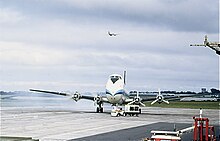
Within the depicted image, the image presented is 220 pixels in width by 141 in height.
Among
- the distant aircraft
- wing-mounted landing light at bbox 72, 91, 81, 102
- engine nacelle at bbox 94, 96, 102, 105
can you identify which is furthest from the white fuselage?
wing-mounted landing light at bbox 72, 91, 81, 102

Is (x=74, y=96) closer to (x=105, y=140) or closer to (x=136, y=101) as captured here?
(x=136, y=101)

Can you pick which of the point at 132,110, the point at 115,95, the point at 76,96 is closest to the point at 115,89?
the point at 115,95

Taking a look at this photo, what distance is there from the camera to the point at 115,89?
6462cm

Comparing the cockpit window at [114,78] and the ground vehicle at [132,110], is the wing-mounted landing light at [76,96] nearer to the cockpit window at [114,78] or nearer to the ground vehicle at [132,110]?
the cockpit window at [114,78]

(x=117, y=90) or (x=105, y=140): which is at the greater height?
(x=117, y=90)

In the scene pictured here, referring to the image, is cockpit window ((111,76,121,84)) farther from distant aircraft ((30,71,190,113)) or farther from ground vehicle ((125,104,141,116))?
ground vehicle ((125,104,141,116))

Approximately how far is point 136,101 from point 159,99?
4.36m

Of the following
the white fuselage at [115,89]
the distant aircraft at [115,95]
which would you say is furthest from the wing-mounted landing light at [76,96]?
the white fuselage at [115,89]

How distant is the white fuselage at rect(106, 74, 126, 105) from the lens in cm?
6469

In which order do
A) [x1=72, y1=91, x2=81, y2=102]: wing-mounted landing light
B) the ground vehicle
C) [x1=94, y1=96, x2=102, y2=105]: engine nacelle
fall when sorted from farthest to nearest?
1. [x1=72, y1=91, x2=81, y2=102]: wing-mounted landing light
2. [x1=94, y1=96, x2=102, y2=105]: engine nacelle
3. the ground vehicle

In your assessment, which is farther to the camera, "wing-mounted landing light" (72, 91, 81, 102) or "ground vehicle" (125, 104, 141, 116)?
"wing-mounted landing light" (72, 91, 81, 102)

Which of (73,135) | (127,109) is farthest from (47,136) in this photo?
(127,109)

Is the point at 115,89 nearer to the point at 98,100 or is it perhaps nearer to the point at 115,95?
the point at 115,95

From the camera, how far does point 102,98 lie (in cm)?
6919
